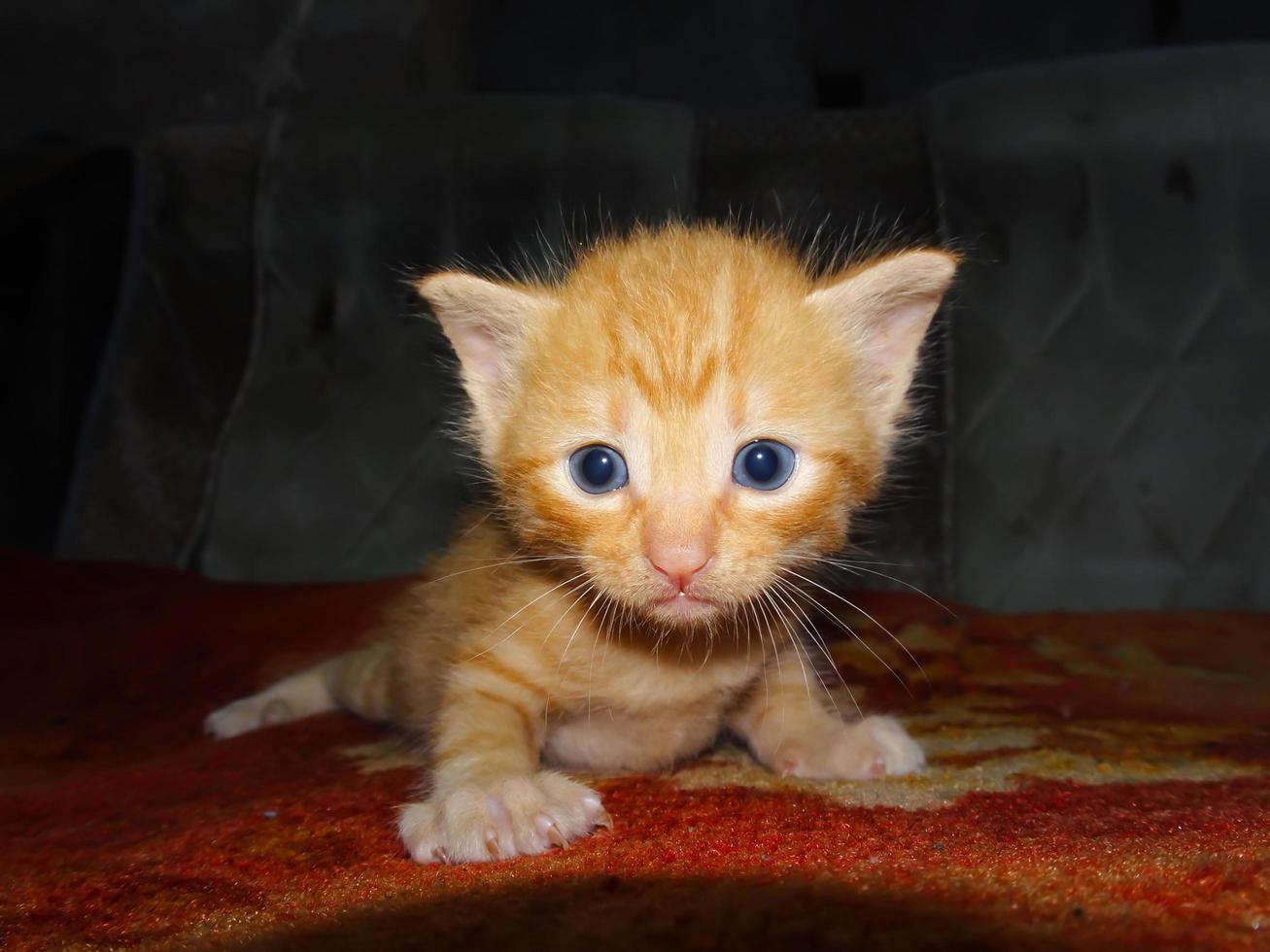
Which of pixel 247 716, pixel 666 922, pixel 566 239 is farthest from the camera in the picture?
pixel 566 239

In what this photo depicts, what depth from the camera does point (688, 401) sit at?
968mm

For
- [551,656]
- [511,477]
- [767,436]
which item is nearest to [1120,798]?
[767,436]

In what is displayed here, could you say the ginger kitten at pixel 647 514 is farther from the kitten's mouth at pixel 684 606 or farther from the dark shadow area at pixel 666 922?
the dark shadow area at pixel 666 922

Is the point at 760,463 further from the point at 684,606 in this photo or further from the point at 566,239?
the point at 566,239

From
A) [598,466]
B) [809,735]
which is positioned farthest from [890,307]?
[809,735]

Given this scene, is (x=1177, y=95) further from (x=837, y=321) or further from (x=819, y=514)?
(x=819, y=514)

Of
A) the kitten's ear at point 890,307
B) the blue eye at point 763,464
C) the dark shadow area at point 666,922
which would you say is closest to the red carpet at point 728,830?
the dark shadow area at point 666,922

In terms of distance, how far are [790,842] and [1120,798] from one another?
0.36m

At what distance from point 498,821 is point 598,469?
0.35 metres

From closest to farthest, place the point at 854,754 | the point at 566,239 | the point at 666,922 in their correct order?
the point at 666,922, the point at 854,754, the point at 566,239

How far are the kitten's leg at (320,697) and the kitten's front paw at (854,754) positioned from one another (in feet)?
1.99

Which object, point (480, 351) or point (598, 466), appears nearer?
point (598, 466)

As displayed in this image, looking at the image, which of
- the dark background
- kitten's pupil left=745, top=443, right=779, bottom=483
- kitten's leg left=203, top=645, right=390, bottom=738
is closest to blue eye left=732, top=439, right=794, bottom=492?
kitten's pupil left=745, top=443, right=779, bottom=483

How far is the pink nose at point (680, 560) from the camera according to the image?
2.96ft
